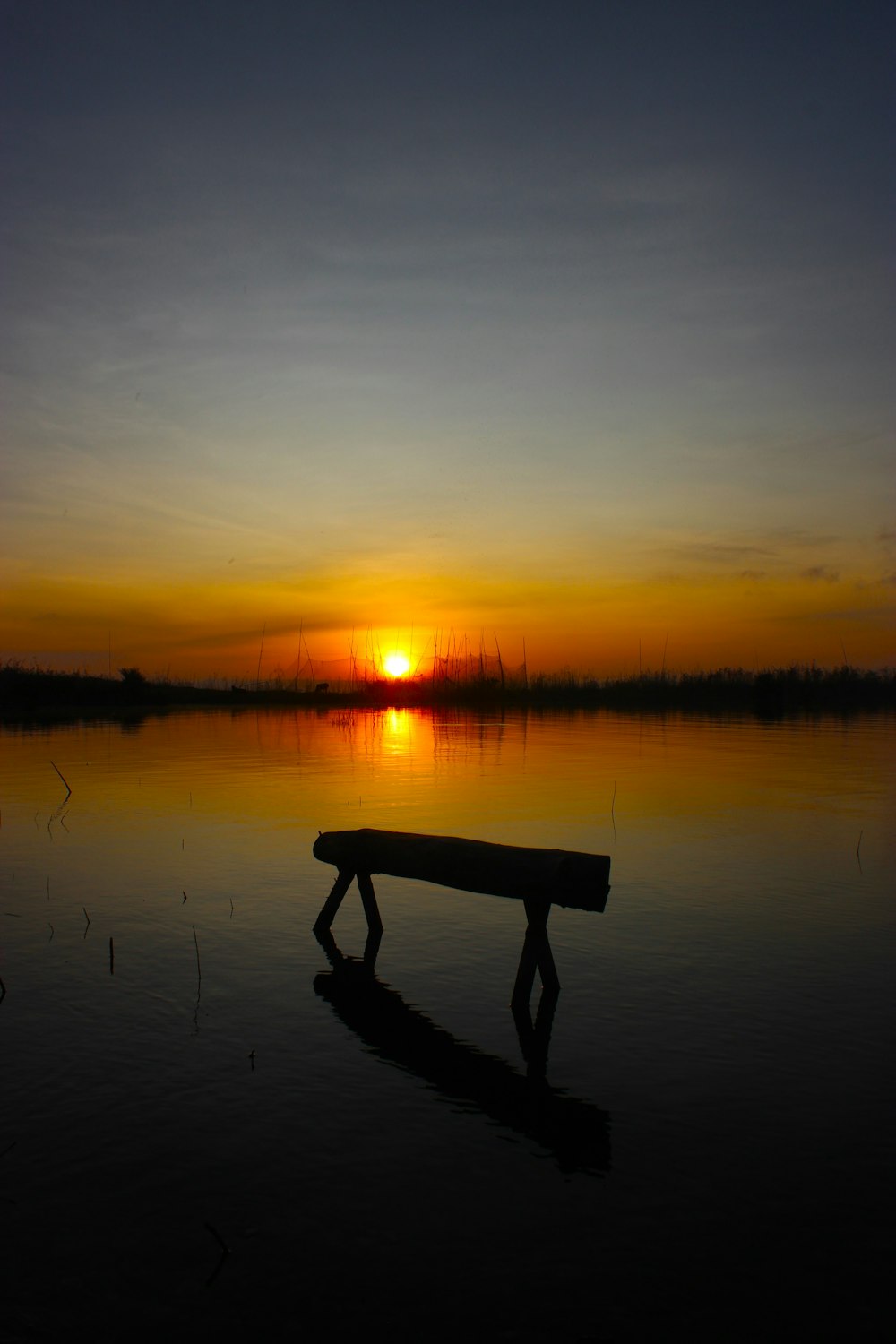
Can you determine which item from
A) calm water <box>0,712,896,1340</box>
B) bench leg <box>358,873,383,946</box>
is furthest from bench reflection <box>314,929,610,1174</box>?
bench leg <box>358,873,383,946</box>

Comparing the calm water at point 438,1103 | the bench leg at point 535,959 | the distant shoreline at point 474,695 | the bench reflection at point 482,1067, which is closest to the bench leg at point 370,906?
the calm water at point 438,1103

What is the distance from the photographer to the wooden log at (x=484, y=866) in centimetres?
943

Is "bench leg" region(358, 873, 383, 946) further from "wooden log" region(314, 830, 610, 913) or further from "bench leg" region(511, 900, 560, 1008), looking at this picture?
→ "bench leg" region(511, 900, 560, 1008)

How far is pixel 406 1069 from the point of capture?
795 centimetres

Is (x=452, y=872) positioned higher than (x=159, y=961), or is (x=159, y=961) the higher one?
(x=452, y=872)

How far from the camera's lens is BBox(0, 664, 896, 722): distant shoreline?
7600cm

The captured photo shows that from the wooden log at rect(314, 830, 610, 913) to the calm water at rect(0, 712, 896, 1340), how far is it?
41.7 inches

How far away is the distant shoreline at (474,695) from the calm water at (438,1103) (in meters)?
61.9

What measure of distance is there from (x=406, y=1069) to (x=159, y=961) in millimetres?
4106

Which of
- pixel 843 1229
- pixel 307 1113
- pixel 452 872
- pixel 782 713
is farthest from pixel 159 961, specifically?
pixel 782 713

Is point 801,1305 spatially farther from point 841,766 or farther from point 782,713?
point 782,713

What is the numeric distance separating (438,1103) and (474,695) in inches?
3258

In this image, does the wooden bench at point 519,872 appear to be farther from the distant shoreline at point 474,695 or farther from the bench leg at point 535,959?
the distant shoreline at point 474,695

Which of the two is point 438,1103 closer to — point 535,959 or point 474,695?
point 535,959
